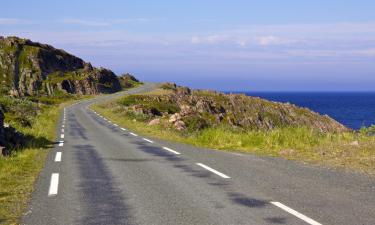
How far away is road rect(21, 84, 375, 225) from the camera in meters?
7.51

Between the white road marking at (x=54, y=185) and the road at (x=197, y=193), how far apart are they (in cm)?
2

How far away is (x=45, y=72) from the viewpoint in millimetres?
110188

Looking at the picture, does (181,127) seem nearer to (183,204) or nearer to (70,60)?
(183,204)

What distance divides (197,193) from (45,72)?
10624cm

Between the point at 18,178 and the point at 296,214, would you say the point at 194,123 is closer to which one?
the point at 18,178

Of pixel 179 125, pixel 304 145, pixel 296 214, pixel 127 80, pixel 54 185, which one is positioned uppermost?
pixel 127 80

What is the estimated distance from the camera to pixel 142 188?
32.8 ft

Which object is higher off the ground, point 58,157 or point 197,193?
point 197,193

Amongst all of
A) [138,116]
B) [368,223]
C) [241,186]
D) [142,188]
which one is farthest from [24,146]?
[138,116]

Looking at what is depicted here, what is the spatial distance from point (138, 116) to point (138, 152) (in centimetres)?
2507

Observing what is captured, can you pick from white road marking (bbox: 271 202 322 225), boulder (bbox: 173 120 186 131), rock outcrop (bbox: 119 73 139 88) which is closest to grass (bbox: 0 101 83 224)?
white road marking (bbox: 271 202 322 225)

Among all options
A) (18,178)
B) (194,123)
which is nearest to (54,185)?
(18,178)

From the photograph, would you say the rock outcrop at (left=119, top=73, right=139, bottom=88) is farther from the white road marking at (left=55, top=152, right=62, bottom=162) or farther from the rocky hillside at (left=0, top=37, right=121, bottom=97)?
the white road marking at (left=55, top=152, right=62, bottom=162)

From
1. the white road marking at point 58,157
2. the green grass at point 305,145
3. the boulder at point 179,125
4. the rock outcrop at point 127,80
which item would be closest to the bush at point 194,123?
the boulder at point 179,125
